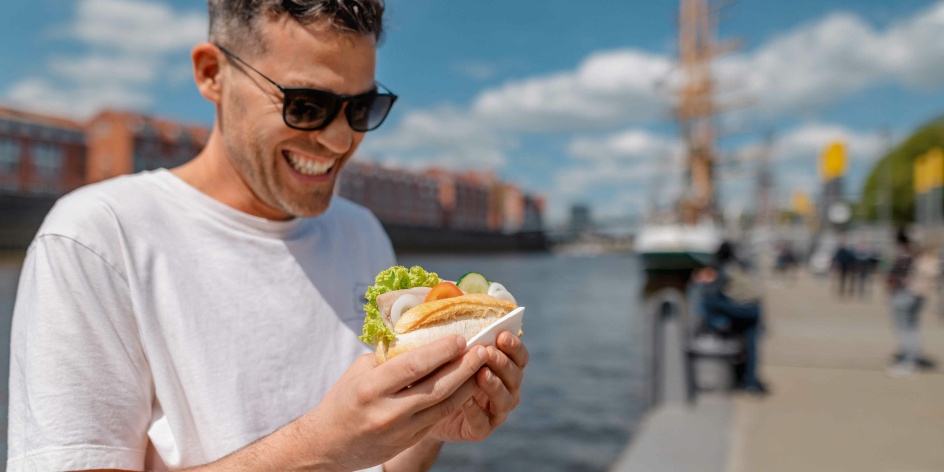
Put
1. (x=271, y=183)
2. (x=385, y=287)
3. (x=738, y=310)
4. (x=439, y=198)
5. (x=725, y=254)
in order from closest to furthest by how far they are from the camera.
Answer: (x=385, y=287) < (x=271, y=183) < (x=738, y=310) < (x=725, y=254) < (x=439, y=198)

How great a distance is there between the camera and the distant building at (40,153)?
56281 mm

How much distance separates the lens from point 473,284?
5.34 ft

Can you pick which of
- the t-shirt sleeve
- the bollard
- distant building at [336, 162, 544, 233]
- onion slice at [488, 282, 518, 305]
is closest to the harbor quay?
the bollard

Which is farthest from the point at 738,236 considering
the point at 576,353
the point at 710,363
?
the point at 710,363

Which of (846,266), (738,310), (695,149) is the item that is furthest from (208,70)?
(695,149)

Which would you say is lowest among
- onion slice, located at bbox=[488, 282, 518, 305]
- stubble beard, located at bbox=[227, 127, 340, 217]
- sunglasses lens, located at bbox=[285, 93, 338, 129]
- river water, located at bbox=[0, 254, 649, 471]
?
river water, located at bbox=[0, 254, 649, 471]

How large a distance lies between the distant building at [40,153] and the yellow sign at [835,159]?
56258 mm

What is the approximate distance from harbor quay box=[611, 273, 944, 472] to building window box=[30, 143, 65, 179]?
6482 cm

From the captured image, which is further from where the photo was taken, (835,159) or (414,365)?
(835,159)

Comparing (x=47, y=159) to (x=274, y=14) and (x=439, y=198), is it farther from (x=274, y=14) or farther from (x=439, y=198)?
(x=274, y=14)

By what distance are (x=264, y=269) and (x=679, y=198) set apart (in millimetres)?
49833

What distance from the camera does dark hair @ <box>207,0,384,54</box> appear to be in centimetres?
155

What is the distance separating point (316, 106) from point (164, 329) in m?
0.63

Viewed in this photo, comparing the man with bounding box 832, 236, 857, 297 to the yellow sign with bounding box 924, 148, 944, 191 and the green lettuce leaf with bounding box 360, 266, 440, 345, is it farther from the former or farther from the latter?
the green lettuce leaf with bounding box 360, 266, 440, 345
